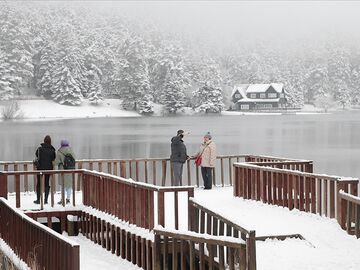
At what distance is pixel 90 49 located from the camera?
13588 centimetres

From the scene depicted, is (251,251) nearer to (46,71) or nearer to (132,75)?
(46,71)

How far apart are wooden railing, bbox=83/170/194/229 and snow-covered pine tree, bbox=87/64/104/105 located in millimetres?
111026

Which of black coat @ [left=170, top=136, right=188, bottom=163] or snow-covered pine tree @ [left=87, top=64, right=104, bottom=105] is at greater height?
snow-covered pine tree @ [left=87, top=64, right=104, bottom=105]

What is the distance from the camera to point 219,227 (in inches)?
387

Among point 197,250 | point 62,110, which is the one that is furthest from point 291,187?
point 62,110

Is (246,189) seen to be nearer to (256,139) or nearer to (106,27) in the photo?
(256,139)

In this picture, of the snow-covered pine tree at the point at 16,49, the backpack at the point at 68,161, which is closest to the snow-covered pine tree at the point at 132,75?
the snow-covered pine tree at the point at 16,49

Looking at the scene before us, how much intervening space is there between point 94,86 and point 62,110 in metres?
9.00

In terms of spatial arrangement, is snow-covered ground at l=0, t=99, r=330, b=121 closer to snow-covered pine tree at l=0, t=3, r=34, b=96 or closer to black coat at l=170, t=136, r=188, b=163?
snow-covered pine tree at l=0, t=3, r=34, b=96

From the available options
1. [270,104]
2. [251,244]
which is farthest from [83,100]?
[251,244]

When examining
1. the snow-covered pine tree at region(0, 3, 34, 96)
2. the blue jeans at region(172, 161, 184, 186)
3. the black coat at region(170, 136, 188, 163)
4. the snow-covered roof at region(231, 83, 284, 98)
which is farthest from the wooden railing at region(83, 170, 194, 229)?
the snow-covered roof at region(231, 83, 284, 98)

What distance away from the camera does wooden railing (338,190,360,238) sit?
11.5 metres

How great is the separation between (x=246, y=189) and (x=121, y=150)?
36.8 metres

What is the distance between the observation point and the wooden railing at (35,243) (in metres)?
8.28
